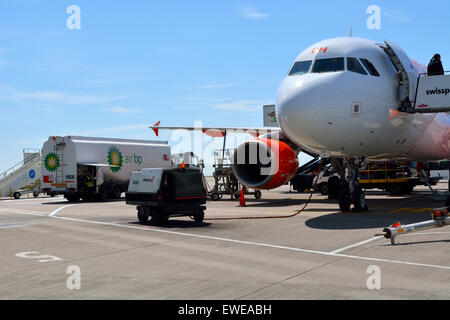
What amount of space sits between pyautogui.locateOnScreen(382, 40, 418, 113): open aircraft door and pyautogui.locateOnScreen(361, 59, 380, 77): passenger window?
1099mm

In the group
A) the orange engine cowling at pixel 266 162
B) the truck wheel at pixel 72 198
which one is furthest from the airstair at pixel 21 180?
the orange engine cowling at pixel 266 162

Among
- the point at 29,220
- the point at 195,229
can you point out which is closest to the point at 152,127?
the point at 29,220


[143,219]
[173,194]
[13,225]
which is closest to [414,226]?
[173,194]

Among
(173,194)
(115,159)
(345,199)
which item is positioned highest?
(115,159)

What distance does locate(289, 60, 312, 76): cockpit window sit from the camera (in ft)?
43.5

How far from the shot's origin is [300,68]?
13461mm

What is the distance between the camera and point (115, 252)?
961cm

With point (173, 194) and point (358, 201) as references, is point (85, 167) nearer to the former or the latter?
point (173, 194)

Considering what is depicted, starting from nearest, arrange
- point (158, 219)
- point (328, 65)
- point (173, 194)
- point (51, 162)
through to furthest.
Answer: point (328, 65)
point (173, 194)
point (158, 219)
point (51, 162)

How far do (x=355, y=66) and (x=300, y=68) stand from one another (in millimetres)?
1480

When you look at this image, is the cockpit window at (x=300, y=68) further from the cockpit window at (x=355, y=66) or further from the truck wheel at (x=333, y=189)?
the truck wheel at (x=333, y=189)

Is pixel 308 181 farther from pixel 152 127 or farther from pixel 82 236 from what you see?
pixel 82 236

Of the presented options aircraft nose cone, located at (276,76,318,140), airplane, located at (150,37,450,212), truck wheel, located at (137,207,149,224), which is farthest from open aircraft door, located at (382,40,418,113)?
truck wheel, located at (137,207,149,224)
